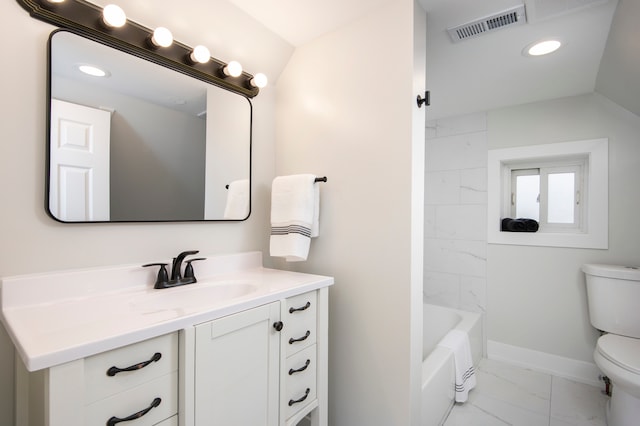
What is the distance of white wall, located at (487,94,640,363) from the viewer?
2.04 meters

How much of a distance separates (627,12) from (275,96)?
68.5 inches

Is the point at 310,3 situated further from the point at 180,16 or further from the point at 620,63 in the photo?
the point at 620,63

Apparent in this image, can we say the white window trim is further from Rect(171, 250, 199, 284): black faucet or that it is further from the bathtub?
Rect(171, 250, 199, 284): black faucet

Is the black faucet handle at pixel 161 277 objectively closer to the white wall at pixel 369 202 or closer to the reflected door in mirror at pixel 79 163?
the reflected door in mirror at pixel 79 163

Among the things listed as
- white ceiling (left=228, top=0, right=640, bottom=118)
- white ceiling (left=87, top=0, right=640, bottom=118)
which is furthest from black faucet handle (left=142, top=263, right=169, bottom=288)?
white ceiling (left=228, top=0, right=640, bottom=118)

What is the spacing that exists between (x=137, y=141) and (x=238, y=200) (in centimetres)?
57

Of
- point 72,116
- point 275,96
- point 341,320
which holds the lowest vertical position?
point 341,320

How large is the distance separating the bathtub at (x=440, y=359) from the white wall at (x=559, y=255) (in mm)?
277

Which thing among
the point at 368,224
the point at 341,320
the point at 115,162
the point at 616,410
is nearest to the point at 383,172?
the point at 368,224

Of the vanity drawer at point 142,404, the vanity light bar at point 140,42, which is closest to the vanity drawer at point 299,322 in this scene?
the vanity drawer at point 142,404

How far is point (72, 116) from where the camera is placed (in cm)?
111

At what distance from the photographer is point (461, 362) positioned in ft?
6.39

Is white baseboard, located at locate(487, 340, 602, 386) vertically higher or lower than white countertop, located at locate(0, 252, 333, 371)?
lower

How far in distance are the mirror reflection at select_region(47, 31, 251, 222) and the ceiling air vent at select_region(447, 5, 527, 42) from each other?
1.22 m
